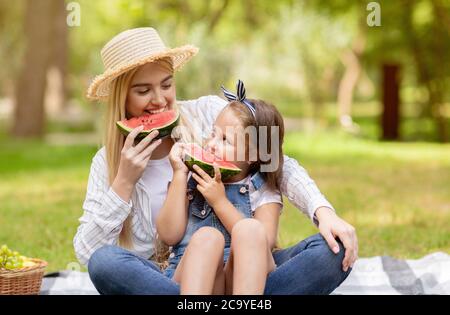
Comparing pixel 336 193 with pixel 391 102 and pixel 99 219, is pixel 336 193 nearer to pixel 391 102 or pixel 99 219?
pixel 99 219

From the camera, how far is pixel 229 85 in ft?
47.8

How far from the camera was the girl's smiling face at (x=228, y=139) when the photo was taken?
3684mm

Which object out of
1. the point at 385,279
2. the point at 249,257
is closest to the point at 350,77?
the point at 385,279

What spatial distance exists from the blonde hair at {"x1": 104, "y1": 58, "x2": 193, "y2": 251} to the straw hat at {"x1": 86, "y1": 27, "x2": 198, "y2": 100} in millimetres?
47

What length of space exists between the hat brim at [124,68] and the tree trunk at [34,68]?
34.7 ft

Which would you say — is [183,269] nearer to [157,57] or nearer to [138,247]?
[138,247]

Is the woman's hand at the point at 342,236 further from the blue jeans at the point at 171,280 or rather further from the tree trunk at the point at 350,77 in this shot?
the tree trunk at the point at 350,77

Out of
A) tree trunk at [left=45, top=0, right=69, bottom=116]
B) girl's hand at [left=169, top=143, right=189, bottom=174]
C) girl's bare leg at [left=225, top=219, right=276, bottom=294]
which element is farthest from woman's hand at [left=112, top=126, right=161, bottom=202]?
tree trunk at [left=45, top=0, right=69, bottom=116]

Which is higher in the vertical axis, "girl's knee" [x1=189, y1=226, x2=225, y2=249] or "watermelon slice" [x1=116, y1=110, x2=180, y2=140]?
"watermelon slice" [x1=116, y1=110, x2=180, y2=140]

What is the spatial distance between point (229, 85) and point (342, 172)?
4.89 meters

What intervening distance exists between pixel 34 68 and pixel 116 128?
36.1 feet

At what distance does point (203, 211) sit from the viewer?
3.67 metres

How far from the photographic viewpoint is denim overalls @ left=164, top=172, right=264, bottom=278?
3654 mm

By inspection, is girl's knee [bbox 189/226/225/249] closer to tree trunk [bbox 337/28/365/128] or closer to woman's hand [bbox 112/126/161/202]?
woman's hand [bbox 112/126/161/202]
